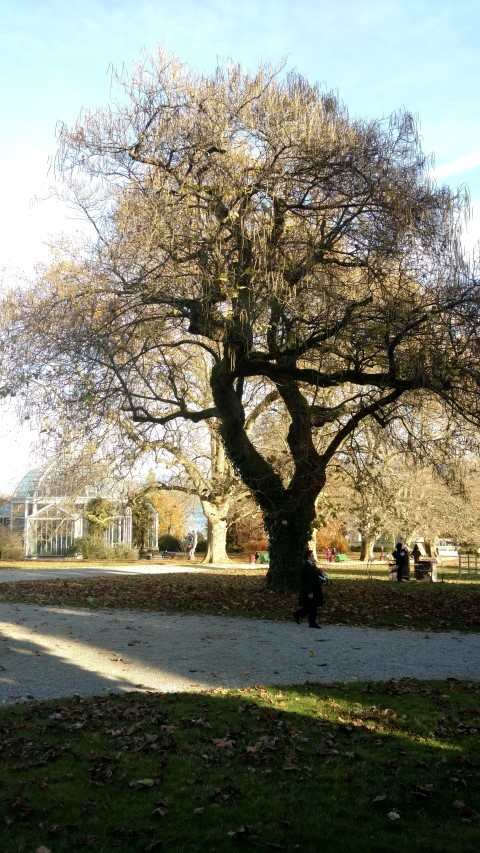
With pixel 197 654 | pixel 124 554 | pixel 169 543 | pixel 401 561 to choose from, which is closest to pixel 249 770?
pixel 197 654

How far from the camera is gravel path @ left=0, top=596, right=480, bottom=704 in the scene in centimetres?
949

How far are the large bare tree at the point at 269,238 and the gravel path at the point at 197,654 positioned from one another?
4.56 meters

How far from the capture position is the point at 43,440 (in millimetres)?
17500

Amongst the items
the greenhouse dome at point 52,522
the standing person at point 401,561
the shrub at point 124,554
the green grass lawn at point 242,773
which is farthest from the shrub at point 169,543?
the green grass lawn at point 242,773

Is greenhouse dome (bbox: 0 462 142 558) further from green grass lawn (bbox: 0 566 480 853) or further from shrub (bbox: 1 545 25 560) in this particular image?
green grass lawn (bbox: 0 566 480 853)

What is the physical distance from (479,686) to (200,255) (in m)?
8.77

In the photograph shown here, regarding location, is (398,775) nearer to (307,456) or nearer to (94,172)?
(94,172)

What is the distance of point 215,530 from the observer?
1594 inches

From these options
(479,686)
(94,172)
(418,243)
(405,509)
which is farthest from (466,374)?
(405,509)

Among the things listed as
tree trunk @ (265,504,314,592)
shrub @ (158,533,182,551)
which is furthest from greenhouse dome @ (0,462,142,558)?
tree trunk @ (265,504,314,592)

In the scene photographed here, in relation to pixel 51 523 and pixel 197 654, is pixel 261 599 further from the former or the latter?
pixel 51 523

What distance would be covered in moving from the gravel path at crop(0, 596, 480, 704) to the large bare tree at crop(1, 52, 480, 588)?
4557mm

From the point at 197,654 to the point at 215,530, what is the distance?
29.1m

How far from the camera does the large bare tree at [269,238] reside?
14.1 m
